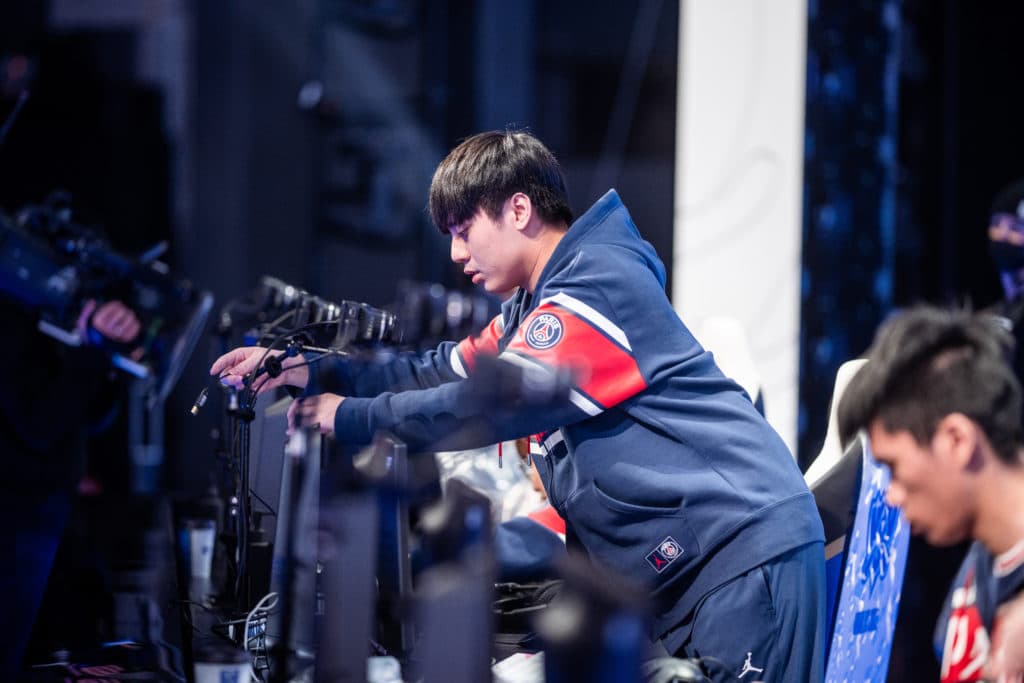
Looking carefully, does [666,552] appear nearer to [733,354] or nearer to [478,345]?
[478,345]

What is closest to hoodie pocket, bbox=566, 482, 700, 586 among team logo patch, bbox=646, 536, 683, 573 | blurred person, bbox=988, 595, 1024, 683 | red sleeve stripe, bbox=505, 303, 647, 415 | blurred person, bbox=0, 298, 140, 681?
team logo patch, bbox=646, 536, 683, 573

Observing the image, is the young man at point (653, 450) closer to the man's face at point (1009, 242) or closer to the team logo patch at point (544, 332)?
the team logo patch at point (544, 332)

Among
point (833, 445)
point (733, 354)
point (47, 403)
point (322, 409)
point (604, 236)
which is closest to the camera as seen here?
point (322, 409)

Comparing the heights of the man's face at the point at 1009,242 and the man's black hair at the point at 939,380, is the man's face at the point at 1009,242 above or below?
above

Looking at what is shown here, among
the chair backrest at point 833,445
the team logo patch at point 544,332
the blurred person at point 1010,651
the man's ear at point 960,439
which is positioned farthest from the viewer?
the chair backrest at point 833,445

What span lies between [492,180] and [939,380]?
72 cm

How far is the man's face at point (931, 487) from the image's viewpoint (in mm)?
1050

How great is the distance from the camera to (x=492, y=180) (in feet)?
5.15

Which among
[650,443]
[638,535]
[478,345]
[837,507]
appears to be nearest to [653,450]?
[650,443]

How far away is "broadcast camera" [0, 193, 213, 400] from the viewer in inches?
109

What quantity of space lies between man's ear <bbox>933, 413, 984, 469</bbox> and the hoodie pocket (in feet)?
1.55

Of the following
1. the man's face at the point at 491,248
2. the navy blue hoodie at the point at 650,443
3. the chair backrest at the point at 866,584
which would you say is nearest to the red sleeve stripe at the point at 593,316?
the navy blue hoodie at the point at 650,443

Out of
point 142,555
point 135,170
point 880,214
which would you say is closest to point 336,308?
point 142,555

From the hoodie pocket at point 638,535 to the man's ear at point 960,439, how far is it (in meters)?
0.47
